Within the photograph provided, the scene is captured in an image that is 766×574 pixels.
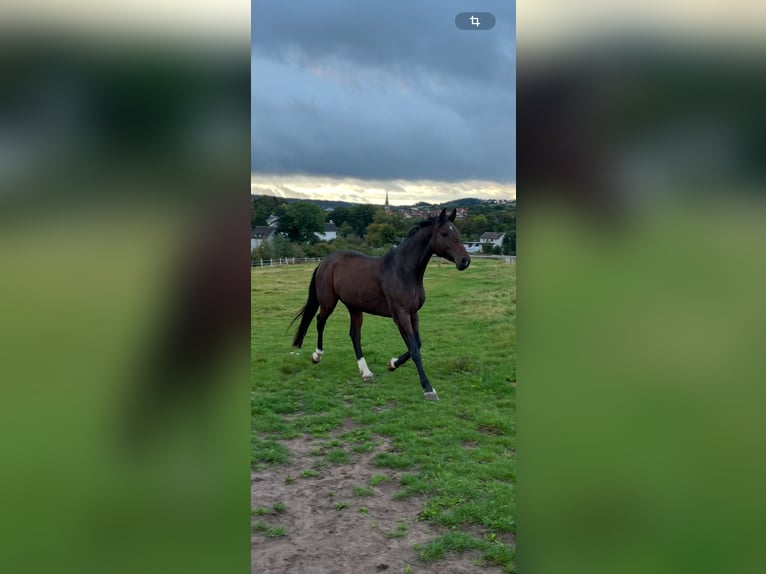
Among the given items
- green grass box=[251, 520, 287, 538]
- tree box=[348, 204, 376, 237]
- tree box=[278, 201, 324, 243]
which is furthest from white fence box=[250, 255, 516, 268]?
green grass box=[251, 520, 287, 538]

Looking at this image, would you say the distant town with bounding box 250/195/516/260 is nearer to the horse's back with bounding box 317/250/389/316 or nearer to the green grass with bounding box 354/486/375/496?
the horse's back with bounding box 317/250/389/316

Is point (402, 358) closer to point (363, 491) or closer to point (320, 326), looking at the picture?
point (320, 326)

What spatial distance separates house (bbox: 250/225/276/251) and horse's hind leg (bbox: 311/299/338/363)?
991 millimetres

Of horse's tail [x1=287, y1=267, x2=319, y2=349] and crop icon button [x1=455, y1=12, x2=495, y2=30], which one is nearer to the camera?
crop icon button [x1=455, y1=12, x2=495, y2=30]

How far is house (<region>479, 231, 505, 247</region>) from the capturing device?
1882 mm

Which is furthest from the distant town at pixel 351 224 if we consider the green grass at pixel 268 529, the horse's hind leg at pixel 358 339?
the green grass at pixel 268 529

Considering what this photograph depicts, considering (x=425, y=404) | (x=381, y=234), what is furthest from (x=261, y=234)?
(x=425, y=404)

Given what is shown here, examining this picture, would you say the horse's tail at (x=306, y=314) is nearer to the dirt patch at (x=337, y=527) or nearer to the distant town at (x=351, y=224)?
the distant town at (x=351, y=224)

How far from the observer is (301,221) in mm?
1880

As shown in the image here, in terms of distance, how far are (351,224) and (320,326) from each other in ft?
3.40
